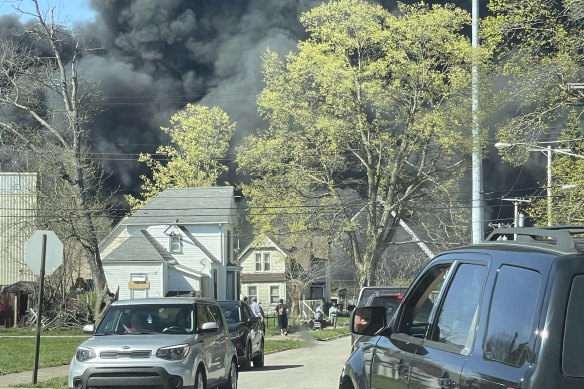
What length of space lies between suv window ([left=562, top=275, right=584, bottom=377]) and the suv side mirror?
2.26m

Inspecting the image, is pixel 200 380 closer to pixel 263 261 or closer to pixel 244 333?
pixel 244 333

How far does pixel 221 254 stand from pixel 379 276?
1801 centimetres

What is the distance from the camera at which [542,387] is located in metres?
3.64

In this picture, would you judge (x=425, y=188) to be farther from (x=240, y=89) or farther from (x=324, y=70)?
(x=240, y=89)

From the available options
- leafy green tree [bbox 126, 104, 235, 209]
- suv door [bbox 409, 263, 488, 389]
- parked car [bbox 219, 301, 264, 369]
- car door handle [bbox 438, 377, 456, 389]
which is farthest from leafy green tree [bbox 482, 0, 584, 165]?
leafy green tree [bbox 126, 104, 235, 209]

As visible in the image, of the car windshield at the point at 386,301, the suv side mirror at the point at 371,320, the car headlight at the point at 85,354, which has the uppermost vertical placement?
the suv side mirror at the point at 371,320

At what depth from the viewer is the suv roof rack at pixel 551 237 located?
413cm

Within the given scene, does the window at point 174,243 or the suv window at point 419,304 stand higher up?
the window at point 174,243

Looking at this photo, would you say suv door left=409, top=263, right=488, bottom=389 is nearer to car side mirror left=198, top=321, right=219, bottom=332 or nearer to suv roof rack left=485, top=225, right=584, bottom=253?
suv roof rack left=485, top=225, right=584, bottom=253

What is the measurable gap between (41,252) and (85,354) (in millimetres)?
5225

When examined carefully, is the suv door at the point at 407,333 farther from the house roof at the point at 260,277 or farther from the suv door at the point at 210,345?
the house roof at the point at 260,277

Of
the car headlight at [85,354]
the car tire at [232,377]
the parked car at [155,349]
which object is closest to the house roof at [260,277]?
the car tire at [232,377]

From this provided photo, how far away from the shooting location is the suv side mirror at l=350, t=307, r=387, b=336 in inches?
237

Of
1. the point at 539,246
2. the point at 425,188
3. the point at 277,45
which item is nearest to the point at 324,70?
the point at 425,188
